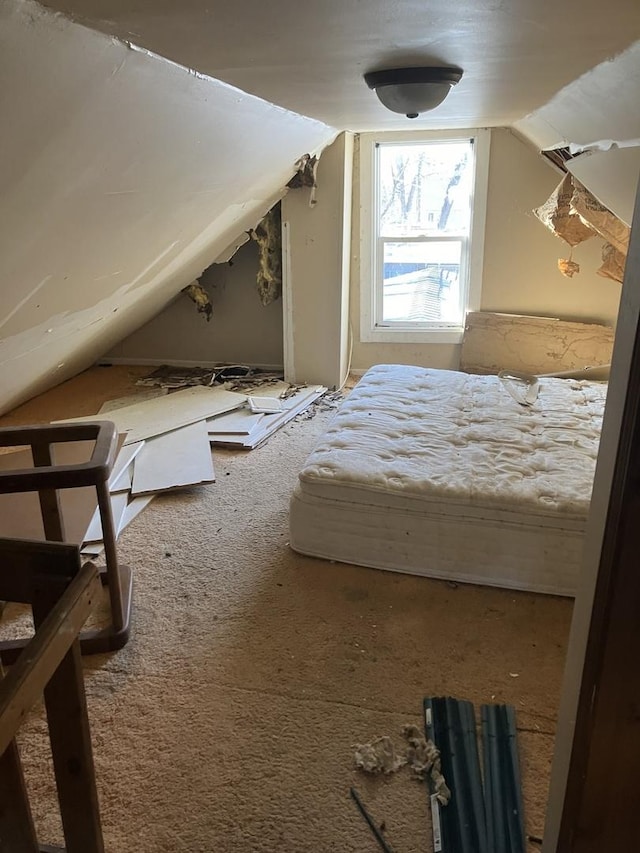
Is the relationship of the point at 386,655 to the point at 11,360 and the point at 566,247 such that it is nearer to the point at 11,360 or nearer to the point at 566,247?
the point at 11,360

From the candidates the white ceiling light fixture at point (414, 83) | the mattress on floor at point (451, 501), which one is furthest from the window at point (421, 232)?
the white ceiling light fixture at point (414, 83)

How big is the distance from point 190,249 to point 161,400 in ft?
3.42

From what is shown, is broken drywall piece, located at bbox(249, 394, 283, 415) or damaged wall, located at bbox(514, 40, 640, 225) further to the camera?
→ broken drywall piece, located at bbox(249, 394, 283, 415)

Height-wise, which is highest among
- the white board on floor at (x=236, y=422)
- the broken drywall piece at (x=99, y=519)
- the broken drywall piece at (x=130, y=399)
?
the broken drywall piece at (x=130, y=399)

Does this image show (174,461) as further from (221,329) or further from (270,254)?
(221,329)

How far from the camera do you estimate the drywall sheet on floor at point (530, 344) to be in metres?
4.25

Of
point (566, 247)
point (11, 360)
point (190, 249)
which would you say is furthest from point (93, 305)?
point (566, 247)

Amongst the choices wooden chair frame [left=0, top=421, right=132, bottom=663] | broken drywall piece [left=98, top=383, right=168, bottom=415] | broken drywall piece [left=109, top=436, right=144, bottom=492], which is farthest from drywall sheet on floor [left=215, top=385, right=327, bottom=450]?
wooden chair frame [left=0, top=421, right=132, bottom=663]

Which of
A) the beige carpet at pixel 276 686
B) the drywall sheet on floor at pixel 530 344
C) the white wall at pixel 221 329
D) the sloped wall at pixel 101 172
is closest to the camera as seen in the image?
the sloped wall at pixel 101 172

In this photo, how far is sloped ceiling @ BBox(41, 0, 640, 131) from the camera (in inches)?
40.6

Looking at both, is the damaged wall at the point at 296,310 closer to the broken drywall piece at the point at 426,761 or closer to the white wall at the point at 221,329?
the white wall at the point at 221,329

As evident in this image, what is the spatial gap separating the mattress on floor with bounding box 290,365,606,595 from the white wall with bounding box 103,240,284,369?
2.13 m

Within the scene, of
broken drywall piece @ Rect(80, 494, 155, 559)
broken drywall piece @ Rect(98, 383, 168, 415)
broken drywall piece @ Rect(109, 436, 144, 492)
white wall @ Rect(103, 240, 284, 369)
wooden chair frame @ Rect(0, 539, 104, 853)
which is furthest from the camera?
white wall @ Rect(103, 240, 284, 369)

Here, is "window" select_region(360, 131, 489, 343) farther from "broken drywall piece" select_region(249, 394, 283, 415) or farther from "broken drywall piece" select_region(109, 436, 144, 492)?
"broken drywall piece" select_region(109, 436, 144, 492)
